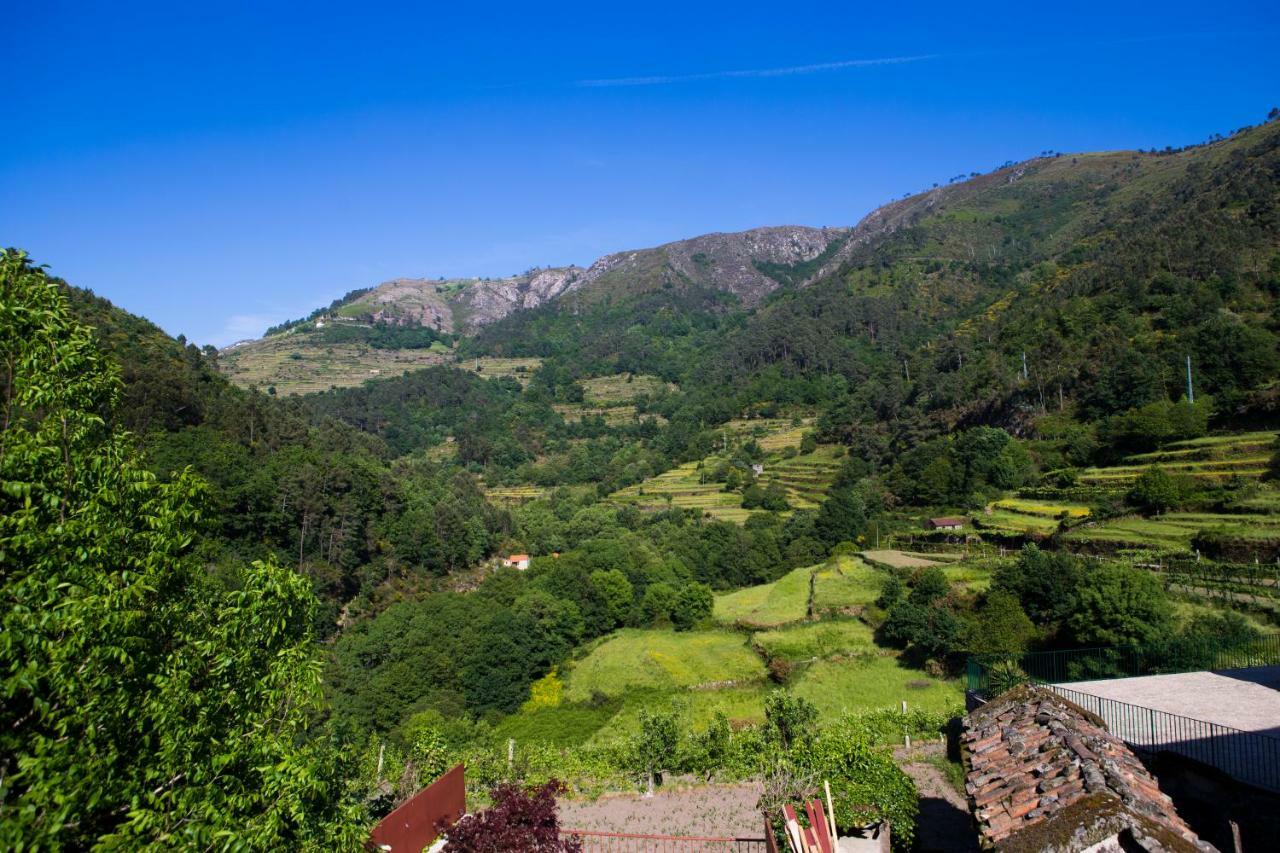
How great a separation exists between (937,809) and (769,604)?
23.5m

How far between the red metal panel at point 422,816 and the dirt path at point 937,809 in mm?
8891

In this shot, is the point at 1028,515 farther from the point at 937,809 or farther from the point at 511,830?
the point at 511,830

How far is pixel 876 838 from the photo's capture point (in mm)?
12570

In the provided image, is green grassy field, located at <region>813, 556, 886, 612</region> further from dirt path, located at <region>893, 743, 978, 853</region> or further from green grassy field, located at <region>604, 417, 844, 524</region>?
green grassy field, located at <region>604, 417, 844, 524</region>

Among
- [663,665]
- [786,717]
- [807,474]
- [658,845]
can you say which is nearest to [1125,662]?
[786,717]

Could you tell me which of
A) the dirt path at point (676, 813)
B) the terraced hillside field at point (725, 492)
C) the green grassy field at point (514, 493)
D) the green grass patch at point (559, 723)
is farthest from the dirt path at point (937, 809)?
the green grassy field at point (514, 493)

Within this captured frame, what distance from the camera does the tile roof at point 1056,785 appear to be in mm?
5750

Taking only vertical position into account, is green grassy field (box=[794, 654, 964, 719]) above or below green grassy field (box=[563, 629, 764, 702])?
above

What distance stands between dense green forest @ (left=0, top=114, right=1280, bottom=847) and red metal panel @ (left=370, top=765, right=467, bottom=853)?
2218 mm

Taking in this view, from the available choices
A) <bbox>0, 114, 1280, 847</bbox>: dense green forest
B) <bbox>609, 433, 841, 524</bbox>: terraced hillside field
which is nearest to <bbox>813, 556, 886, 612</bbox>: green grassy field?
<bbox>0, 114, 1280, 847</bbox>: dense green forest

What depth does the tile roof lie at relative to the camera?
575 centimetres

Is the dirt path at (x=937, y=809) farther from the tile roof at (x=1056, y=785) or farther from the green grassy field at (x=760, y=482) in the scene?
the green grassy field at (x=760, y=482)

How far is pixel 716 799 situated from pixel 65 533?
15.7m

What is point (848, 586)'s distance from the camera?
120 ft
